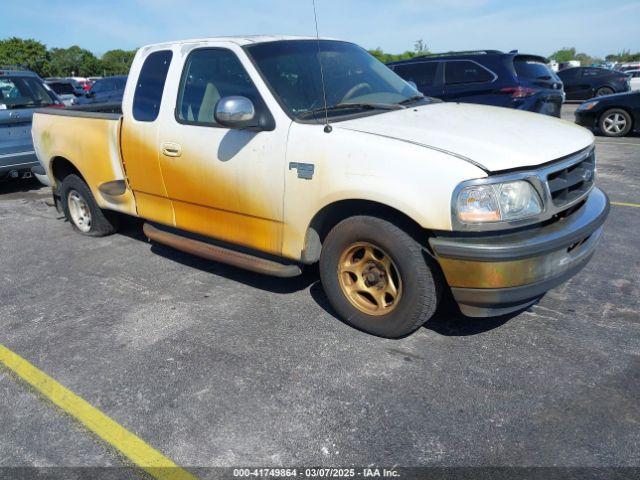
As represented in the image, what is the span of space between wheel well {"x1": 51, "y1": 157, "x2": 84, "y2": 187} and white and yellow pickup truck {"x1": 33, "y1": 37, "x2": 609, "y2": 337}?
1055 millimetres

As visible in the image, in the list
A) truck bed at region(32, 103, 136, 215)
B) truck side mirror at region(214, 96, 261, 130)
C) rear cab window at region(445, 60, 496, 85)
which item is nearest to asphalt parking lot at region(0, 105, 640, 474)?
truck bed at region(32, 103, 136, 215)

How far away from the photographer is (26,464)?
2.50 meters

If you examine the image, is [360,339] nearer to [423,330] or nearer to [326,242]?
[423,330]

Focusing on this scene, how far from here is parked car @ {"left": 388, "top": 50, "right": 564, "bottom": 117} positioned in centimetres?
941

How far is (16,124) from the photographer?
7695mm

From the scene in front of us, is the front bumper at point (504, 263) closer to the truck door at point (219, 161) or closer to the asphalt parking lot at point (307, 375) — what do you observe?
the asphalt parking lot at point (307, 375)

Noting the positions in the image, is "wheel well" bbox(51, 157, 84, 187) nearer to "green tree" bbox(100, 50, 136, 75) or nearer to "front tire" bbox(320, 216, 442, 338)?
"front tire" bbox(320, 216, 442, 338)

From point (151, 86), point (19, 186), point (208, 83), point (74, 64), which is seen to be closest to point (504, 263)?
point (208, 83)

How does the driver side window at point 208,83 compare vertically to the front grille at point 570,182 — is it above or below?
above

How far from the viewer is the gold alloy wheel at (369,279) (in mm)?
3270

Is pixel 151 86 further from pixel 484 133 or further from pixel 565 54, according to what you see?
pixel 565 54

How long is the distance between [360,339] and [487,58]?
317 inches

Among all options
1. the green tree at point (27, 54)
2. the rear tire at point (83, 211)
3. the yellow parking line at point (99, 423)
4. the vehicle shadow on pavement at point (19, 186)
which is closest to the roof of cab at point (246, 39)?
the rear tire at point (83, 211)

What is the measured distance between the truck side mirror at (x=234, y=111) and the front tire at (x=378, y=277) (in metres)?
0.92
